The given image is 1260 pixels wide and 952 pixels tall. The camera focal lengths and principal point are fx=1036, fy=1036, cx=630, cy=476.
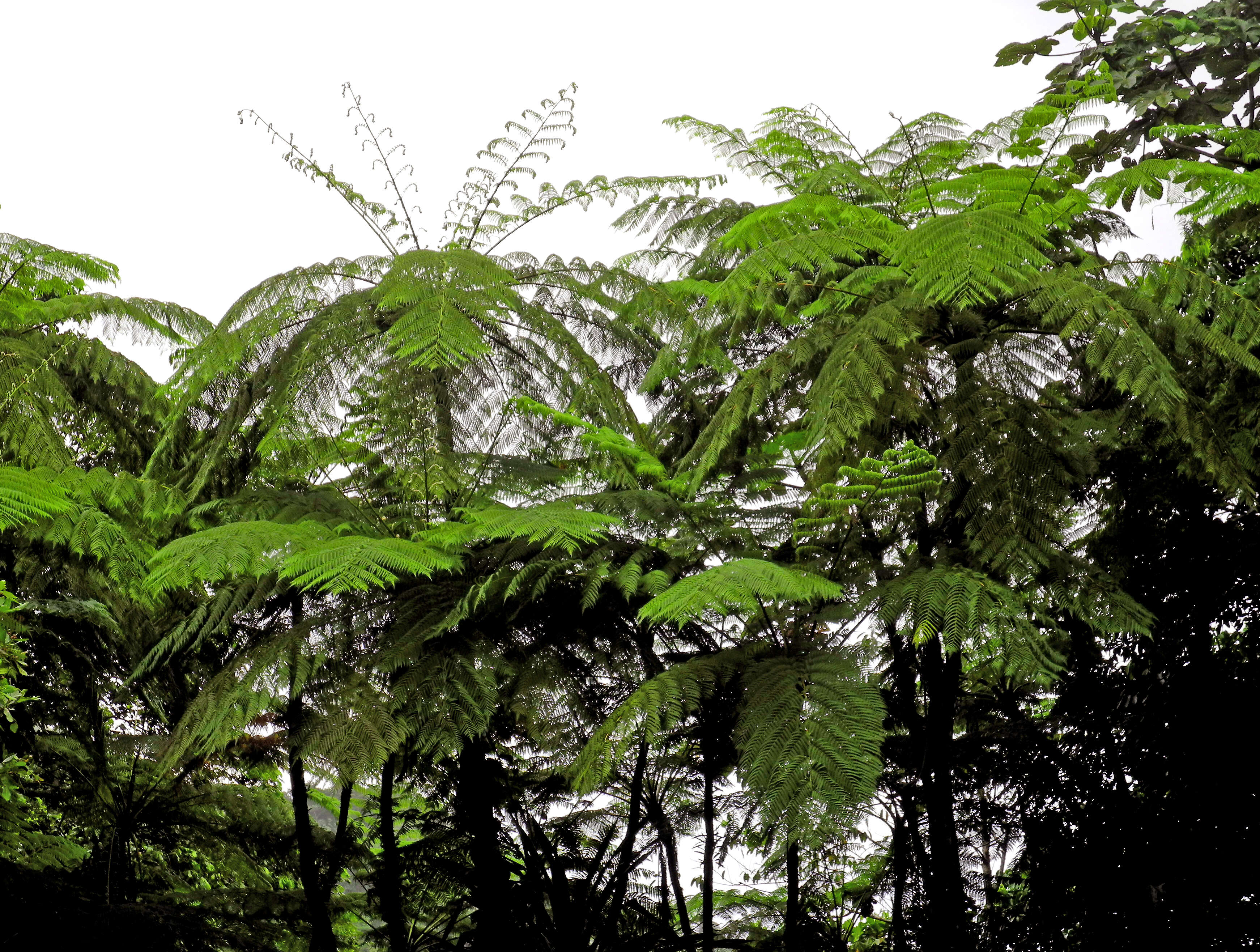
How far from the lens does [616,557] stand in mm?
4113

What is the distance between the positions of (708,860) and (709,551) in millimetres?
1943

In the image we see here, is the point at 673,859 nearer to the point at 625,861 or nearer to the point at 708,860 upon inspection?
the point at 708,860

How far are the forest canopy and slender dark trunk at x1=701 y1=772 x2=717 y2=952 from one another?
27mm

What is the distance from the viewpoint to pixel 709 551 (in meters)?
4.02

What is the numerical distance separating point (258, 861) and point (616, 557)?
12.5 ft

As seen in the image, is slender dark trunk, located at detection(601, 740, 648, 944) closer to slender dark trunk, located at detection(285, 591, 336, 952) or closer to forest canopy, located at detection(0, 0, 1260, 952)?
forest canopy, located at detection(0, 0, 1260, 952)

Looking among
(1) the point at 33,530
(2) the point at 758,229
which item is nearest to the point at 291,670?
(1) the point at 33,530

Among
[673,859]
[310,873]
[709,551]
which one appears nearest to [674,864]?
[673,859]

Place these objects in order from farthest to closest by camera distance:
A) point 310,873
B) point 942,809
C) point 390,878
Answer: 1. point 310,873
2. point 390,878
3. point 942,809

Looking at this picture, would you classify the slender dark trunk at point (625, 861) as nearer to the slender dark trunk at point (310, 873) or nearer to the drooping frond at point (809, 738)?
the drooping frond at point (809, 738)

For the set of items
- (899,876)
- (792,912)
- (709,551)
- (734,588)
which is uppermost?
(709,551)

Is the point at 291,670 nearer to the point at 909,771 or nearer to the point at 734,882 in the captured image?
the point at 909,771

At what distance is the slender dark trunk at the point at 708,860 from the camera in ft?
16.0

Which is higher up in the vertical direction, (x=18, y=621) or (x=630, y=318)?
(x=630, y=318)
